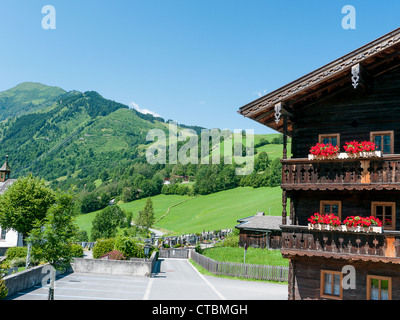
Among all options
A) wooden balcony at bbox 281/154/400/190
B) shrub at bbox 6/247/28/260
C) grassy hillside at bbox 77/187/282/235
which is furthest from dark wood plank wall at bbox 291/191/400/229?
grassy hillside at bbox 77/187/282/235

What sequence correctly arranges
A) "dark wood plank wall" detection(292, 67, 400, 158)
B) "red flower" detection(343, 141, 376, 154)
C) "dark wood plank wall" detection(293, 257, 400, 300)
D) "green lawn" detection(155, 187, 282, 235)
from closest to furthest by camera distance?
1. "red flower" detection(343, 141, 376, 154)
2. "dark wood plank wall" detection(293, 257, 400, 300)
3. "dark wood plank wall" detection(292, 67, 400, 158)
4. "green lawn" detection(155, 187, 282, 235)

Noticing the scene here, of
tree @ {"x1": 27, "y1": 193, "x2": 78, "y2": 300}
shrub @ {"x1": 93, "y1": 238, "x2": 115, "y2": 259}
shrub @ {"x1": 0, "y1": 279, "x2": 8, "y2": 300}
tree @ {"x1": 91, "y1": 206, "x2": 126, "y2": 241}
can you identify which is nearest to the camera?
shrub @ {"x1": 0, "y1": 279, "x2": 8, "y2": 300}

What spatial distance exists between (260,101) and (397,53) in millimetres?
6790

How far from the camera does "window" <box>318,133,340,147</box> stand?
1938cm

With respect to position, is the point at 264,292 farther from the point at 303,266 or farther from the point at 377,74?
the point at 377,74

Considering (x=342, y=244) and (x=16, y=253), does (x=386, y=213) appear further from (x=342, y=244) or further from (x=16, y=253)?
(x=16, y=253)

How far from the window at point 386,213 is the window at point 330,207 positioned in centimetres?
153

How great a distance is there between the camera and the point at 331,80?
19.0 meters

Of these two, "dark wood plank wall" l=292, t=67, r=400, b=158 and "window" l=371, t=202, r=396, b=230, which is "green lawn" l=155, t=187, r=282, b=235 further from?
"window" l=371, t=202, r=396, b=230

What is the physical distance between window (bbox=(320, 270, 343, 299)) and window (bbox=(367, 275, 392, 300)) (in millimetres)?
1276

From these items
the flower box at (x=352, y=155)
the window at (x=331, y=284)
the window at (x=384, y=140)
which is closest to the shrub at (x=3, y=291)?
the window at (x=331, y=284)

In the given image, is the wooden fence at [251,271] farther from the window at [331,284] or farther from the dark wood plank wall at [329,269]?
the window at [331,284]

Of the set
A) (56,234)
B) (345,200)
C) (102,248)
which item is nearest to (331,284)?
(345,200)

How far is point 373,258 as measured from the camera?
16062 mm
